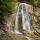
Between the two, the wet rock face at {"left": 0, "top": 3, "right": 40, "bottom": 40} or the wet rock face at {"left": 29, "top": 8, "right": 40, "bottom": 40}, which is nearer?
the wet rock face at {"left": 0, "top": 3, "right": 40, "bottom": 40}

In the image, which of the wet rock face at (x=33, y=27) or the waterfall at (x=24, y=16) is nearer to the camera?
the wet rock face at (x=33, y=27)

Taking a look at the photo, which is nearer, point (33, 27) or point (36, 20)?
point (33, 27)

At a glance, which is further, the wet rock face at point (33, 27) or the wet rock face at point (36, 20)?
the wet rock face at point (36, 20)

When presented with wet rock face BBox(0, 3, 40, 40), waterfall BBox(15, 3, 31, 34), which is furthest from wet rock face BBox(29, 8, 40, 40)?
waterfall BBox(15, 3, 31, 34)

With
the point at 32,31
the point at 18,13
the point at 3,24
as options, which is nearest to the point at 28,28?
the point at 32,31

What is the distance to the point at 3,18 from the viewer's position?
11.6 ft

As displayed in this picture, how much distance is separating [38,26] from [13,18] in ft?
2.46

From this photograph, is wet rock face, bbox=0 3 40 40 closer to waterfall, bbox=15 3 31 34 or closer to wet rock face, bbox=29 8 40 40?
wet rock face, bbox=29 8 40 40

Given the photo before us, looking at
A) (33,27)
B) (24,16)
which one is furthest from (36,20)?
(24,16)

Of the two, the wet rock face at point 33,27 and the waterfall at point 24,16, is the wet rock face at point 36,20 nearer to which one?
the wet rock face at point 33,27

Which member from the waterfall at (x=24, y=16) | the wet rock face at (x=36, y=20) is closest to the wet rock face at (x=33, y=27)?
the wet rock face at (x=36, y=20)

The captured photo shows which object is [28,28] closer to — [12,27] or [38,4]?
[12,27]

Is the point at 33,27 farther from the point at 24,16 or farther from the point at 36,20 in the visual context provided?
the point at 24,16

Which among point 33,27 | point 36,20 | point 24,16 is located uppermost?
point 24,16
